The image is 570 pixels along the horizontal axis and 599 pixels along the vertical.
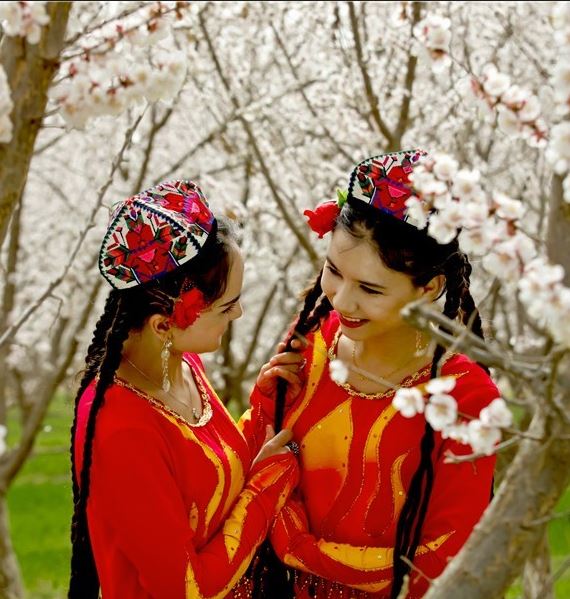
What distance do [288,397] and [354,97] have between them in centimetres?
266

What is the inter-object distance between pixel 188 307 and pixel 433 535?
0.74m

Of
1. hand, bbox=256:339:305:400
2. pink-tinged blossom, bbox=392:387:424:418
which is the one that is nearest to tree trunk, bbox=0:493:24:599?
hand, bbox=256:339:305:400

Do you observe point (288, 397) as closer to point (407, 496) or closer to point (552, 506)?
point (407, 496)

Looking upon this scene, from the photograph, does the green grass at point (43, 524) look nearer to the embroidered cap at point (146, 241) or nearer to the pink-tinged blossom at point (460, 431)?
the embroidered cap at point (146, 241)

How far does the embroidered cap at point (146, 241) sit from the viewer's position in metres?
2.14

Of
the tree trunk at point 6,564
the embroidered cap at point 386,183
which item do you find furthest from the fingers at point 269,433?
the tree trunk at point 6,564

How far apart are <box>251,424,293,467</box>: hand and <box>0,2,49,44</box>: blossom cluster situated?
3.42ft

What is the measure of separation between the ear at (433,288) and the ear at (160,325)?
1.87 feet

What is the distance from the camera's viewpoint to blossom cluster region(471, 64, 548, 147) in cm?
154

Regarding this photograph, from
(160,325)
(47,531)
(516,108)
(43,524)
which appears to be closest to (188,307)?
(160,325)

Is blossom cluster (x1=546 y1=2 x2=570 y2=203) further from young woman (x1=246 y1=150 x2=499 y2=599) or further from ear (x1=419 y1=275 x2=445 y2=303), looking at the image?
ear (x1=419 y1=275 x2=445 y2=303)

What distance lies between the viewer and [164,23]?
2227 millimetres

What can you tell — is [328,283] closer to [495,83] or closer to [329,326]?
[329,326]

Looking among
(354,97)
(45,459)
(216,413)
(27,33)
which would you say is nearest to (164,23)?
(27,33)
